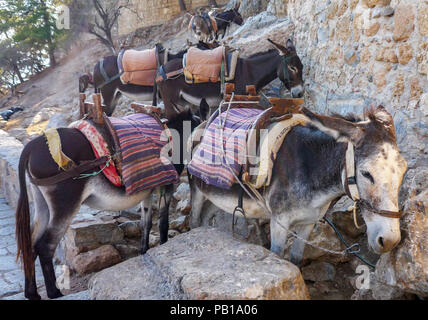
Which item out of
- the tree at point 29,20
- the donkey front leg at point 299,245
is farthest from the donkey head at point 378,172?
the tree at point 29,20

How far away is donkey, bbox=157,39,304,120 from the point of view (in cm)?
516

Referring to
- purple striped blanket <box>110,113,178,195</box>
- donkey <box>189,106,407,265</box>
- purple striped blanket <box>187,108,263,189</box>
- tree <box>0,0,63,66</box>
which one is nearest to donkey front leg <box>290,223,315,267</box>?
donkey <box>189,106,407,265</box>

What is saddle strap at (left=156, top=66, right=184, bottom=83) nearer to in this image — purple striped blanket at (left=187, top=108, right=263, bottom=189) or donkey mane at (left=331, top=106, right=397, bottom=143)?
purple striped blanket at (left=187, top=108, right=263, bottom=189)

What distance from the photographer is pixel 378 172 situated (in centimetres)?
178

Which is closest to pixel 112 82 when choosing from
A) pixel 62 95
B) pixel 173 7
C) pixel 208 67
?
pixel 208 67

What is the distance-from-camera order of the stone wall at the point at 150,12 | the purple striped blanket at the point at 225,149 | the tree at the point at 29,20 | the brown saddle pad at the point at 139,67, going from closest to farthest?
the purple striped blanket at the point at 225,149 → the brown saddle pad at the point at 139,67 → the stone wall at the point at 150,12 → the tree at the point at 29,20

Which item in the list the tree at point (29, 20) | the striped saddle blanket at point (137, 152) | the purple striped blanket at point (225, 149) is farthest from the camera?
the tree at point (29, 20)

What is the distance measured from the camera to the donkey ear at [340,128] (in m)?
1.91

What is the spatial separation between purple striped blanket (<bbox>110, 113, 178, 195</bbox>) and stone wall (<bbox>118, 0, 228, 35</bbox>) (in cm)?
1662

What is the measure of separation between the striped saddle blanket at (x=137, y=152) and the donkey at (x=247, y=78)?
83.3 inches

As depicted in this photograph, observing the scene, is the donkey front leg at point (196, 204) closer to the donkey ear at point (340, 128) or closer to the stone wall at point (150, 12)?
the donkey ear at point (340, 128)

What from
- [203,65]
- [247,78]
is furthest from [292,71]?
[203,65]

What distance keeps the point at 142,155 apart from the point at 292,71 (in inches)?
120

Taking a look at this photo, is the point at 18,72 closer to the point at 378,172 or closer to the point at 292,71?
the point at 292,71
